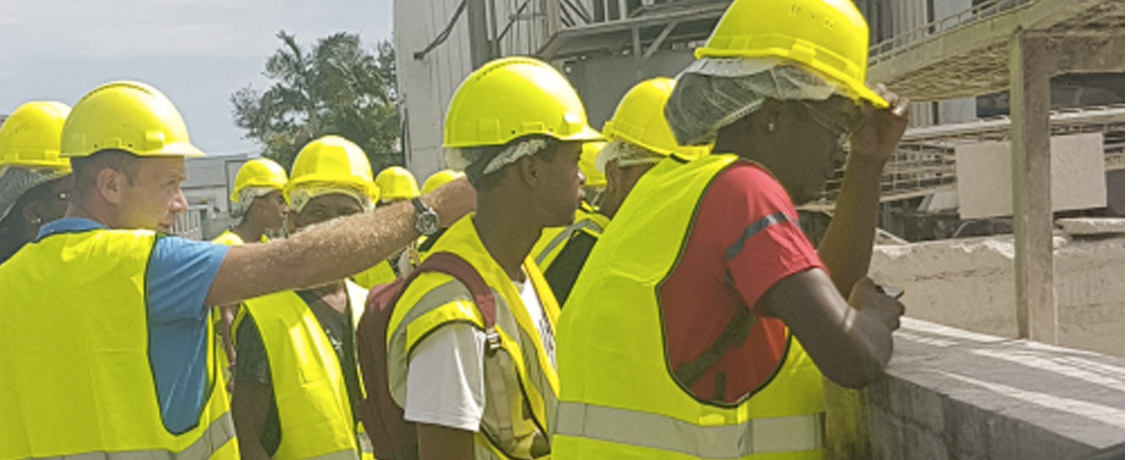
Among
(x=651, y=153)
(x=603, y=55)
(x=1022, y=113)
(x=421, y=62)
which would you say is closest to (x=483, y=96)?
(x=651, y=153)

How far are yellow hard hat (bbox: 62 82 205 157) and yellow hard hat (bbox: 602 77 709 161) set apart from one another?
170cm

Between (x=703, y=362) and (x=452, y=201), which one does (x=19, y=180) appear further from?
(x=703, y=362)

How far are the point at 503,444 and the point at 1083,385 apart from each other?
1.30 meters

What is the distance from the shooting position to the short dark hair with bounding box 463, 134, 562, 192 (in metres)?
2.97

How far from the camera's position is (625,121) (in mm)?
4527

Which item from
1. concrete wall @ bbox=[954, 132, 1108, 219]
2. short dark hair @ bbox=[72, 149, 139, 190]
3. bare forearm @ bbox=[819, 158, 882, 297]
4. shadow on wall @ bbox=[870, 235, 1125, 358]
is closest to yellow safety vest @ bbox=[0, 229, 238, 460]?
short dark hair @ bbox=[72, 149, 139, 190]

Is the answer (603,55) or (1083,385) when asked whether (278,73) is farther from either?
(1083,385)

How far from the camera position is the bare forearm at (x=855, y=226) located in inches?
103

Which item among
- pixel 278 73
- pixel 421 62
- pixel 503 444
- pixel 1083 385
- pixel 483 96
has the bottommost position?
pixel 503 444

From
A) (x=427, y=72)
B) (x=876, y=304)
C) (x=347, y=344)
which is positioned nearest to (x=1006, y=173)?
(x=347, y=344)

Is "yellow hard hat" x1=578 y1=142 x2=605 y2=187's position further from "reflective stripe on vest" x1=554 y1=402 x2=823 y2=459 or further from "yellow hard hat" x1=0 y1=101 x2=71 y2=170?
"reflective stripe on vest" x1=554 y1=402 x2=823 y2=459

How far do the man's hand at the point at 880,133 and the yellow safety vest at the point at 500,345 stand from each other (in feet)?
2.95

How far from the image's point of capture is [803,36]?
233 centimetres

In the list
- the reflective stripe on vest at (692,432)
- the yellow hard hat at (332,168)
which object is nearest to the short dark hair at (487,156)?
the reflective stripe on vest at (692,432)
